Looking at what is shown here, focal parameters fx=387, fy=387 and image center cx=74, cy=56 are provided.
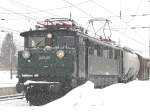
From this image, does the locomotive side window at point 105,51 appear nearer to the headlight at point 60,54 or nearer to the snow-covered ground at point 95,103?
the headlight at point 60,54

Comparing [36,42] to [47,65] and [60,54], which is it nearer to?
[47,65]

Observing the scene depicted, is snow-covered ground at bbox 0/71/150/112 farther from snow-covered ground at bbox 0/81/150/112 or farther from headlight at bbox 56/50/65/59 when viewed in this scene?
headlight at bbox 56/50/65/59

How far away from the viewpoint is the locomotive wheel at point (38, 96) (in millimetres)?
13836

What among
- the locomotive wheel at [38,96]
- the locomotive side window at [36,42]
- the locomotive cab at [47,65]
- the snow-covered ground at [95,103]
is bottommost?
the locomotive wheel at [38,96]

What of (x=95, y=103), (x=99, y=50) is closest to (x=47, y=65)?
(x=95, y=103)

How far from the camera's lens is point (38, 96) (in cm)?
1398

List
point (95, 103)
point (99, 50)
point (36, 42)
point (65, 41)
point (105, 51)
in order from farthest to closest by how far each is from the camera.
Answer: point (105, 51) < point (99, 50) < point (36, 42) < point (65, 41) < point (95, 103)

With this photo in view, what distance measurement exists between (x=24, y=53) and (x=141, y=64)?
90.2ft

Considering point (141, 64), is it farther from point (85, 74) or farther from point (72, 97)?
point (72, 97)

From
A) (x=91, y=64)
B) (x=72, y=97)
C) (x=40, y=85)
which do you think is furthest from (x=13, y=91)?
(x=72, y=97)

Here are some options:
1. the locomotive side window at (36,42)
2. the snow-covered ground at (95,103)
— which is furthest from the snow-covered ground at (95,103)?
the locomotive side window at (36,42)

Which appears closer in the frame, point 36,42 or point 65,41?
point 65,41

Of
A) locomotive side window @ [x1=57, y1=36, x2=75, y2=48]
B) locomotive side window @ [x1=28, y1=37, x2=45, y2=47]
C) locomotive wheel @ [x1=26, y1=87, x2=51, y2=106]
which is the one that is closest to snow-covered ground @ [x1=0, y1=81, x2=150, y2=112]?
locomotive wheel @ [x1=26, y1=87, x2=51, y2=106]

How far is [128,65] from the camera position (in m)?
28.5
